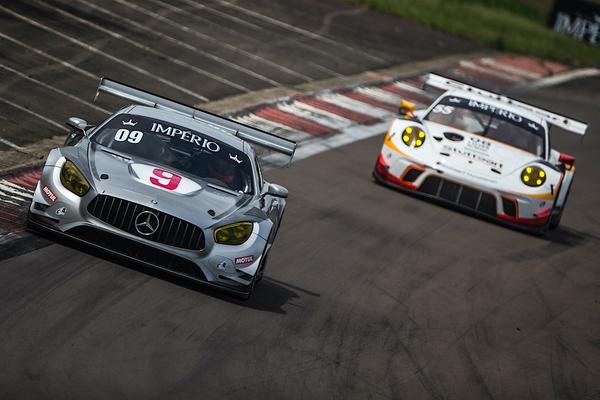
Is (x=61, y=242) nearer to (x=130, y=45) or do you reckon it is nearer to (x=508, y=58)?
(x=130, y=45)

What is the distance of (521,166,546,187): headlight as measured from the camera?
1338 cm

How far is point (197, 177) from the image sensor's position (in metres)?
8.88

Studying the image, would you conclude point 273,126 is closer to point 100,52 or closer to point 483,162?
point 100,52

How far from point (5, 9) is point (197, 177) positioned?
12.0 m

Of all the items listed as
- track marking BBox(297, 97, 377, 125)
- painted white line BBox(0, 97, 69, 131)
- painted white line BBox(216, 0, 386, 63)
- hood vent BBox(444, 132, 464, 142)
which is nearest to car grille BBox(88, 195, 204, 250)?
painted white line BBox(0, 97, 69, 131)

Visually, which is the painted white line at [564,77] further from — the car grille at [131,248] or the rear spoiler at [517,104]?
the car grille at [131,248]

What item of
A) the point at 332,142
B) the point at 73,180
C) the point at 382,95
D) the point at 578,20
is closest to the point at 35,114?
the point at 332,142

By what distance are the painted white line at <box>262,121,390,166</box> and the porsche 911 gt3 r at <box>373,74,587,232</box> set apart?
1348mm

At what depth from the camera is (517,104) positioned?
1489 cm

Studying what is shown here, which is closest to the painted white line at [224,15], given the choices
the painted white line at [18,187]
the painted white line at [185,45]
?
the painted white line at [185,45]

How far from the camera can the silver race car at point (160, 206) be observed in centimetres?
816

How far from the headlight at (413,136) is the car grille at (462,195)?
1.74ft

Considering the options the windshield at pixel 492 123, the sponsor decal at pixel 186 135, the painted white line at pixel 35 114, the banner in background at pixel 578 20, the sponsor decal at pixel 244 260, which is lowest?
the painted white line at pixel 35 114

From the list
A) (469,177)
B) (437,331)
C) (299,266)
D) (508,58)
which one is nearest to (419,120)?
(469,177)
